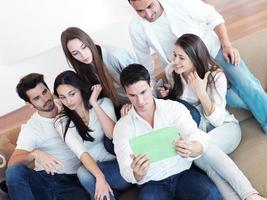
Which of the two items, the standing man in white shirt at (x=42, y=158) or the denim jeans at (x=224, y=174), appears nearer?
the denim jeans at (x=224, y=174)

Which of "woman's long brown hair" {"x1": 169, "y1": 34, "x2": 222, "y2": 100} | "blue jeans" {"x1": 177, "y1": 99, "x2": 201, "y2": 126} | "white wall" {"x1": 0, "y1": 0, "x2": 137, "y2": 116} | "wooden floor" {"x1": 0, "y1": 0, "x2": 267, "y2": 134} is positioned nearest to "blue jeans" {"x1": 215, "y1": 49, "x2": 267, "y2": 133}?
"woman's long brown hair" {"x1": 169, "y1": 34, "x2": 222, "y2": 100}

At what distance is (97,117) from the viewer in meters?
1.90

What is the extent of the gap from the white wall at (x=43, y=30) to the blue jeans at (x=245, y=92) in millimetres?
2071

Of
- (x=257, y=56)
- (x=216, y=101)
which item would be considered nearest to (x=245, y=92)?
(x=216, y=101)

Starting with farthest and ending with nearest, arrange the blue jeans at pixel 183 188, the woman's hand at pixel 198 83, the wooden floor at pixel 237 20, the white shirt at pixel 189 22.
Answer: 1. the wooden floor at pixel 237 20
2. the white shirt at pixel 189 22
3. the woman's hand at pixel 198 83
4. the blue jeans at pixel 183 188

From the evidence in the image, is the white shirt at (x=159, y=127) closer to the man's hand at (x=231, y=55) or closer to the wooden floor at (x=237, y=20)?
the man's hand at (x=231, y=55)

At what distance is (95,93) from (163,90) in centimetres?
38

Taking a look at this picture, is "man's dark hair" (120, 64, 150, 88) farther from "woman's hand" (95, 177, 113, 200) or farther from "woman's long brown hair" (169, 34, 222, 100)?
"woman's hand" (95, 177, 113, 200)

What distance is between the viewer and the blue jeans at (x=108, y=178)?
1.79 m

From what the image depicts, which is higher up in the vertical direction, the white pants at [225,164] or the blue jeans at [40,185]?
the blue jeans at [40,185]

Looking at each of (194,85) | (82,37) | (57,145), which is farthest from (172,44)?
(57,145)

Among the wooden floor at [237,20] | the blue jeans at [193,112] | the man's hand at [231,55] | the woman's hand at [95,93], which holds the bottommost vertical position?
the wooden floor at [237,20]

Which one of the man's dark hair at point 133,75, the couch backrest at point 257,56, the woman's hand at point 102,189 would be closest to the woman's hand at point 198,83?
the man's dark hair at point 133,75

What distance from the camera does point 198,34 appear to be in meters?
2.05
